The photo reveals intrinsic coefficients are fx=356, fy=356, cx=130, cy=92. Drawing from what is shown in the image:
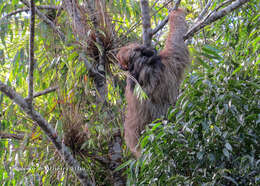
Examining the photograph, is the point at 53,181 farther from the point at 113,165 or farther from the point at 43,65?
the point at 43,65

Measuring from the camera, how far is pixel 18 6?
21.0ft

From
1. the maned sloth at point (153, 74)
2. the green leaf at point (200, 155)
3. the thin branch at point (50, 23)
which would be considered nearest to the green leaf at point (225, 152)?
the green leaf at point (200, 155)

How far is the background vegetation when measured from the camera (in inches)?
144

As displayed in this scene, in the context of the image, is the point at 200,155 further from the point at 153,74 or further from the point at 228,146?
the point at 153,74

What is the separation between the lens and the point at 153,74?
5582mm

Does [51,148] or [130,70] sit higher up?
[130,70]

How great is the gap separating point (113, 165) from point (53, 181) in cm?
95

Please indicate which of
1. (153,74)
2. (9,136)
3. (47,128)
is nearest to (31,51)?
(47,128)

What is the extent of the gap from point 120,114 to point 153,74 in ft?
3.17

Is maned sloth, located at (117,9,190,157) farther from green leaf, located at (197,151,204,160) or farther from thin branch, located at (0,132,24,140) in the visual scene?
green leaf, located at (197,151,204,160)

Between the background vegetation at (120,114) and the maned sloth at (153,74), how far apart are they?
0.70 feet

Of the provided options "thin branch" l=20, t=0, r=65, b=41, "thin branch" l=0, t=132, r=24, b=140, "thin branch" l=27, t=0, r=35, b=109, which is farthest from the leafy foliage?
"thin branch" l=20, t=0, r=65, b=41

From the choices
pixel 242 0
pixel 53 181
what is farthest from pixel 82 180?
pixel 242 0

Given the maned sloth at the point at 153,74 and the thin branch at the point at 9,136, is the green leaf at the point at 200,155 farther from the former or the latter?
the thin branch at the point at 9,136
